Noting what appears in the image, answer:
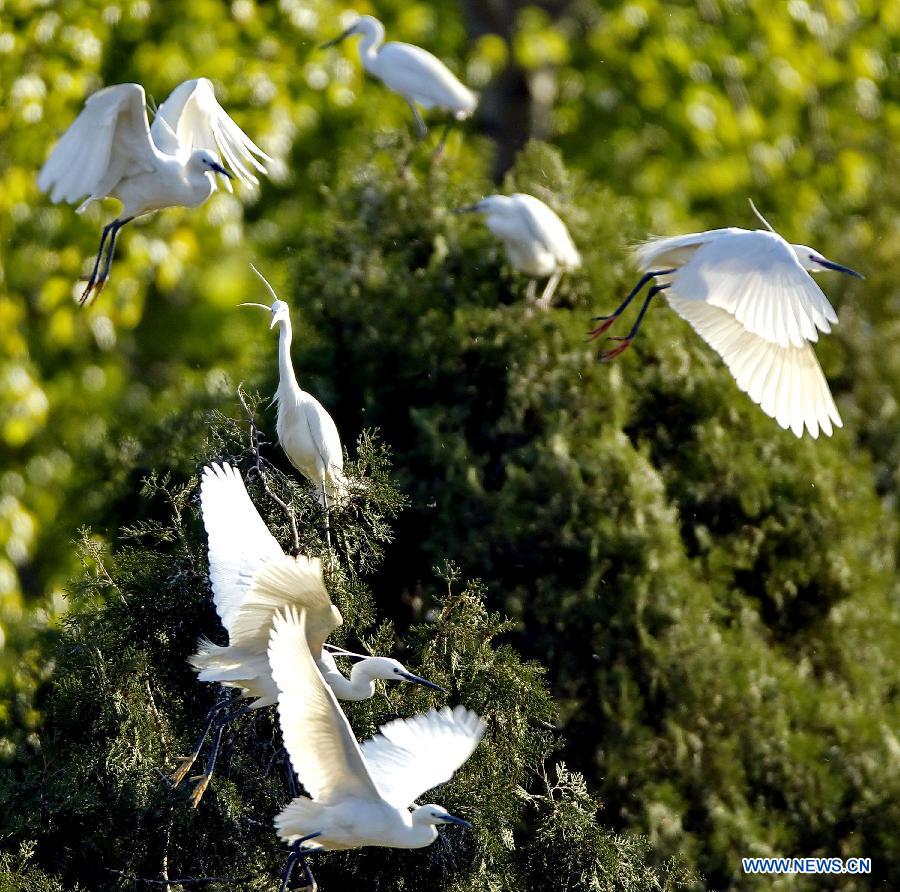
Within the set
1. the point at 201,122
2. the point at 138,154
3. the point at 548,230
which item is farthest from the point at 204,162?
the point at 548,230

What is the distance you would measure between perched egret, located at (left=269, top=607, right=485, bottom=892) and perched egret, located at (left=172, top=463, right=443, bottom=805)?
5.8 inches

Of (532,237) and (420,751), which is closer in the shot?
(420,751)

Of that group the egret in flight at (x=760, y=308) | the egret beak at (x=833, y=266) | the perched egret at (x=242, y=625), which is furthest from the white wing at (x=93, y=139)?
the egret beak at (x=833, y=266)

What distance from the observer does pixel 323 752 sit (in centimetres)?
455

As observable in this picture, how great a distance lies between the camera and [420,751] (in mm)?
4887

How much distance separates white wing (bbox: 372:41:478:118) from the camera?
973cm

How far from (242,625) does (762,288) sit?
2.24 m

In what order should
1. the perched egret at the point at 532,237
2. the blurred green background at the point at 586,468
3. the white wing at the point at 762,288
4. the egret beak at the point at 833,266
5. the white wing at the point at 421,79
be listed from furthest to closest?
the white wing at the point at 421,79
the perched egret at the point at 532,237
the blurred green background at the point at 586,468
the egret beak at the point at 833,266
the white wing at the point at 762,288

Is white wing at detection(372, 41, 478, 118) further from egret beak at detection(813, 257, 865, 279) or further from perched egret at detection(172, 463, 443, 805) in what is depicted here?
perched egret at detection(172, 463, 443, 805)

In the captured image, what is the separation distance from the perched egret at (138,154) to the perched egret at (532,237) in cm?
128

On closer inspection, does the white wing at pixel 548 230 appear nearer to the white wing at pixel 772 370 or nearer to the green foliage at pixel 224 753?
the white wing at pixel 772 370

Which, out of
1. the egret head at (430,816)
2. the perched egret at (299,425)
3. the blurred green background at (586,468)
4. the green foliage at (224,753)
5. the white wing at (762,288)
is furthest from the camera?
the blurred green background at (586,468)

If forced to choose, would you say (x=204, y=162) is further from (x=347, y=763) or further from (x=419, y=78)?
(x=419, y=78)

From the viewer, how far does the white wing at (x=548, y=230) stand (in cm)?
750
